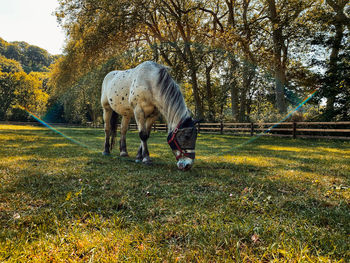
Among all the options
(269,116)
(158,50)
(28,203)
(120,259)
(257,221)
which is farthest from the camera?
(158,50)

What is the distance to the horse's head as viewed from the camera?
142 inches

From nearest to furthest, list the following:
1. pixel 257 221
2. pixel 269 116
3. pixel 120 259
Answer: pixel 120 259 → pixel 257 221 → pixel 269 116

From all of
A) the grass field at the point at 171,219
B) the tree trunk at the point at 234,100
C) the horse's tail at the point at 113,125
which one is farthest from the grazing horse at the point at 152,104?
the tree trunk at the point at 234,100

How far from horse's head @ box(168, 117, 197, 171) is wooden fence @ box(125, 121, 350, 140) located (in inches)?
408

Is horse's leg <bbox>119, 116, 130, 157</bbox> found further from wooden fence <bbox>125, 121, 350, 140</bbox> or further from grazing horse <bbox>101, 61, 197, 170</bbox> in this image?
wooden fence <bbox>125, 121, 350, 140</bbox>

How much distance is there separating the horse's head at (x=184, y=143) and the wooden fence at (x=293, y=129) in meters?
10.4

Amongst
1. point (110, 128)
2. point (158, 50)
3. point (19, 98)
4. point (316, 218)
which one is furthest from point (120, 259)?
point (19, 98)

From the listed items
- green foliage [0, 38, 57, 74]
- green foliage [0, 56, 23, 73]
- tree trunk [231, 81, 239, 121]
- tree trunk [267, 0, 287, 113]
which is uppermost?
green foliage [0, 38, 57, 74]

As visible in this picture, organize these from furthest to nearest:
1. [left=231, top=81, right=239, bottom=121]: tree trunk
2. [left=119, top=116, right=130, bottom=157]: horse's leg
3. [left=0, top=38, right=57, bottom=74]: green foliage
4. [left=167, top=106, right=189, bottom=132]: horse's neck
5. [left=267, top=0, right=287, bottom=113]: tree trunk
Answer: [left=0, top=38, right=57, bottom=74]: green foliage → [left=231, top=81, right=239, bottom=121]: tree trunk → [left=267, top=0, right=287, bottom=113]: tree trunk → [left=119, top=116, right=130, bottom=157]: horse's leg → [left=167, top=106, right=189, bottom=132]: horse's neck

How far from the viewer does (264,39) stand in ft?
49.9

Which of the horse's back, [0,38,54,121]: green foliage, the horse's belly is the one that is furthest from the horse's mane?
[0,38,54,121]: green foliage

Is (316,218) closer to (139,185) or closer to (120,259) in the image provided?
(120,259)

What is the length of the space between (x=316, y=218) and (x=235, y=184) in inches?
45.9

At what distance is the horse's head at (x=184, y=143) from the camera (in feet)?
11.8
